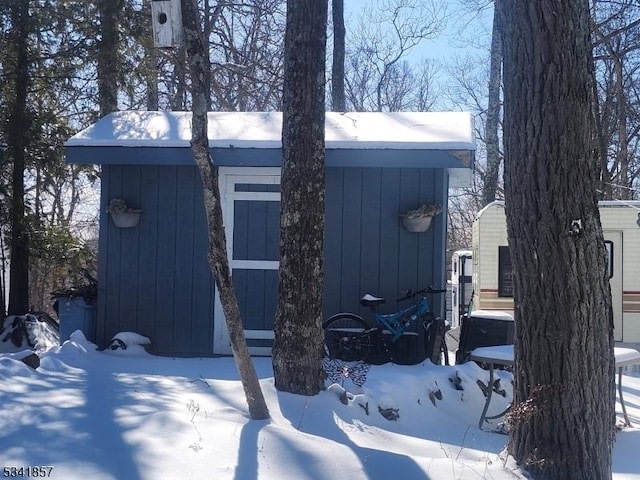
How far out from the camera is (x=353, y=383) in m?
6.08

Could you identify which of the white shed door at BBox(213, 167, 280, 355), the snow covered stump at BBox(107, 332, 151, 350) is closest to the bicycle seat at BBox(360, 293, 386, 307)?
the white shed door at BBox(213, 167, 280, 355)

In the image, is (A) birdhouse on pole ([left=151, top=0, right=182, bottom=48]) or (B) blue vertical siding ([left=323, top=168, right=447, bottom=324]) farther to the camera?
(B) blue vertical siding ([left=323, top=168, right=447, bottom=324])

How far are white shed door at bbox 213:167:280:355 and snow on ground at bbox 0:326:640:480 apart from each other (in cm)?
73

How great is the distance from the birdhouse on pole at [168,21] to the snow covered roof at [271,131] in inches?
121

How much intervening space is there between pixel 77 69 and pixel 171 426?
29.6 feet

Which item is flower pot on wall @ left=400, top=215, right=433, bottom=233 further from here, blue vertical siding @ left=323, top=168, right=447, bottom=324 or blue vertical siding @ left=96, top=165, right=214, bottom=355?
blue vertical siding @ left=96, top=165, right=214, bottom=355

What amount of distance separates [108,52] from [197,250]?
5.12 metres

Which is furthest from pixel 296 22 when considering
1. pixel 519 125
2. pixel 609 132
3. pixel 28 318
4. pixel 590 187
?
pixel 609 132

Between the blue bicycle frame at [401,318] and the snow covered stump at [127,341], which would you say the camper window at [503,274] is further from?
the snow covered stump at [127,341]

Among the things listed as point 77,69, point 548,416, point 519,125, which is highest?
point 77,69

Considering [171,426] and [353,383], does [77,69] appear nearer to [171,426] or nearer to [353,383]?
[353,383]

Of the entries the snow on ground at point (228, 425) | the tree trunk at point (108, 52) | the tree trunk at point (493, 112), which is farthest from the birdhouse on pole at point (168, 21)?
the tree trunk at point (493, 112)

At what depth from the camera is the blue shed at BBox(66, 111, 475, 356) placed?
7.85m

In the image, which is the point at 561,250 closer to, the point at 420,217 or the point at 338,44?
the point at 420,217
